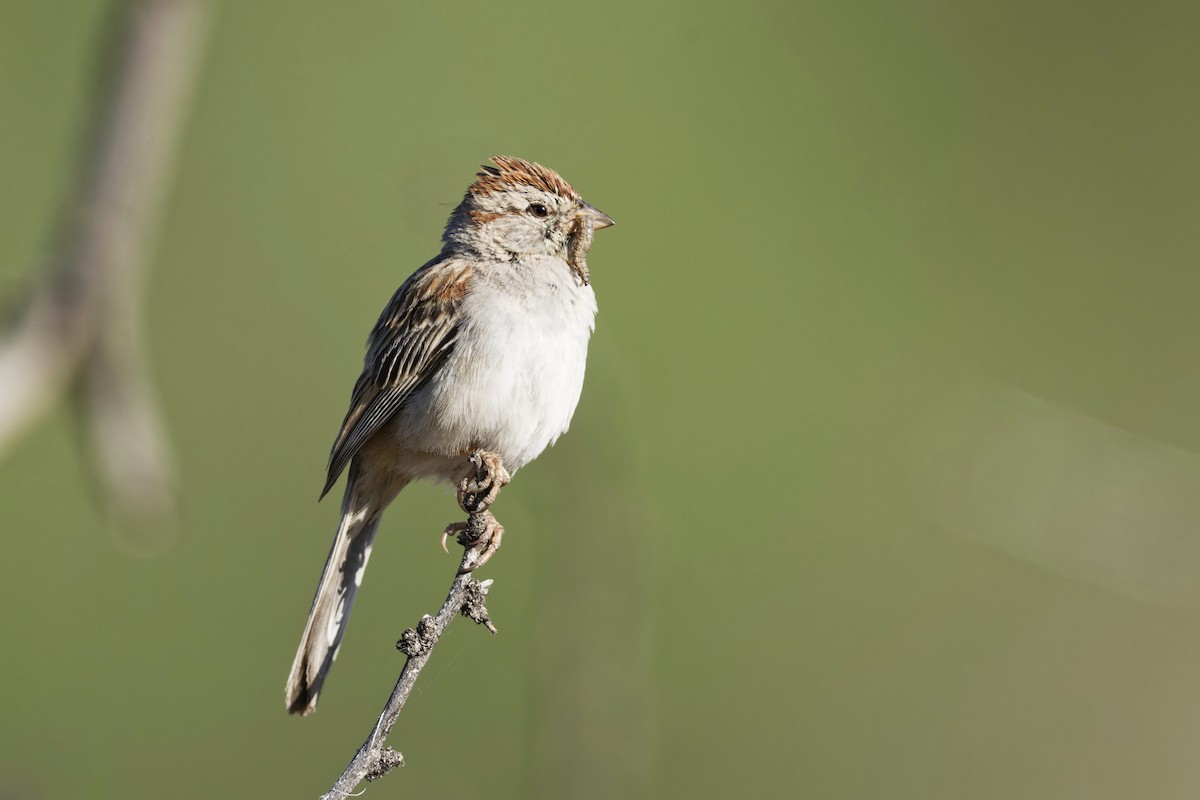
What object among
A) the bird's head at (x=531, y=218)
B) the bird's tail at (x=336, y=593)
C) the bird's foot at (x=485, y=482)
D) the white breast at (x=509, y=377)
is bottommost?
the bird's tail at (x=336, y=593)

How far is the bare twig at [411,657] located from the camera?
2.37 m

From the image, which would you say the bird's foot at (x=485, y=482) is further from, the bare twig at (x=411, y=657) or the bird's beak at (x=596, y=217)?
the bird's beak at (x=596, y=217)

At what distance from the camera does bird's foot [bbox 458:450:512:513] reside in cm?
349

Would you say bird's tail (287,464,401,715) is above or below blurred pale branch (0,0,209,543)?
below

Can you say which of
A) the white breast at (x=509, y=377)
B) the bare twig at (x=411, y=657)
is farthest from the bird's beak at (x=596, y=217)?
the bare twig at (x=411, y=657)

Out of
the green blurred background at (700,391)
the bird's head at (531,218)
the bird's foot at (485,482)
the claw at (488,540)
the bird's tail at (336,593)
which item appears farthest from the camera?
the green blurred background at (700,391)

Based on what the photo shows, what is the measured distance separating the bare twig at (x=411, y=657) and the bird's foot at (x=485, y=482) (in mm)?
344

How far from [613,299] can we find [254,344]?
2.14 m

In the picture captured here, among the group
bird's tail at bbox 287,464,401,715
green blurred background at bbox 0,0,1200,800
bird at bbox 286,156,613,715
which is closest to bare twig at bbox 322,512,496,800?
bird at bbox 286,156,613,715

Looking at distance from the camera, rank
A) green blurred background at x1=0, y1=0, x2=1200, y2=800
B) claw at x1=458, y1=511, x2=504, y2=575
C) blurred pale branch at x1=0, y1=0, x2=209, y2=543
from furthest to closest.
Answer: green blurred background at x1=0, y1=0, x2=1200, y2=800, claw at x1=458, y1=511, x2=504, y2=575, blurred pale branch at x1=0, y1=0, x2=209, y2=543

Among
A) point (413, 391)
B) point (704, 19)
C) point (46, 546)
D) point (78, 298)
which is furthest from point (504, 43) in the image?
point (78, 298)

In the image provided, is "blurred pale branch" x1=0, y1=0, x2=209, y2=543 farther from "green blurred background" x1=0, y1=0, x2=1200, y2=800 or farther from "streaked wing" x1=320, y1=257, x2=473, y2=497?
"green blurred background" x1=0, y1=0, x2=1200, y2=800

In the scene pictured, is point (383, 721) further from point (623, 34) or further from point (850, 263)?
point (623, 34)

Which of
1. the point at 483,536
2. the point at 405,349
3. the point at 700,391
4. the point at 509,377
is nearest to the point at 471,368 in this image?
the point at 509,377
